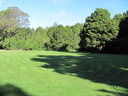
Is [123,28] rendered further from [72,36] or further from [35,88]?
[35,88]

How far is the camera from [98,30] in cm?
3262

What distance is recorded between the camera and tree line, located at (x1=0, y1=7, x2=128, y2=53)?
3138 centimetres

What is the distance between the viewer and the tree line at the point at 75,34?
103 feet

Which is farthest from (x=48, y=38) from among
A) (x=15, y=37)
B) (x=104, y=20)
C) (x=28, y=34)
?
(x=104, y=20)

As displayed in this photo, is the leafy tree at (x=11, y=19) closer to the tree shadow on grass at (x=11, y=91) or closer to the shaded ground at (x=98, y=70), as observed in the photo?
the shaded ground at (x=98, y=70)

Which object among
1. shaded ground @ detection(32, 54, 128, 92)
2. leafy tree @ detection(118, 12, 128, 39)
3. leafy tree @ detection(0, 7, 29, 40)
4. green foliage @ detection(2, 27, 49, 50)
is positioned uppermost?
leafy tree @ detection(0, 7, 29, 40)

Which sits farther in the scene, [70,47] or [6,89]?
[70,47]

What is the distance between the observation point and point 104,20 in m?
33.0

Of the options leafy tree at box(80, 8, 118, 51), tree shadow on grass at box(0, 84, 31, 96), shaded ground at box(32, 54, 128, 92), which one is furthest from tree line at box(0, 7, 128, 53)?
tree shadow on grass at box(0, 84, 31, 96)

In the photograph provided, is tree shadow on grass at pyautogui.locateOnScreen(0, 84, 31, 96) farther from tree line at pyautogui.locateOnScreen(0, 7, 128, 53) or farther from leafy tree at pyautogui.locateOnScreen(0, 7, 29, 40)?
leafy tree at pyautogui.locateOnScreen(0, 7, 29, 40)

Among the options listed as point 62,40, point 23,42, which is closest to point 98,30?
point 62,40

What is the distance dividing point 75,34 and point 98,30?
1938 centimetres

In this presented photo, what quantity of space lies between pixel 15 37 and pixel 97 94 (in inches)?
1558

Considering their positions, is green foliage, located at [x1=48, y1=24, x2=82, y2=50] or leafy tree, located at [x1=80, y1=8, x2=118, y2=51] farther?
green foliage, located at [x1=48, y1=24, x2=82, y2=50]
